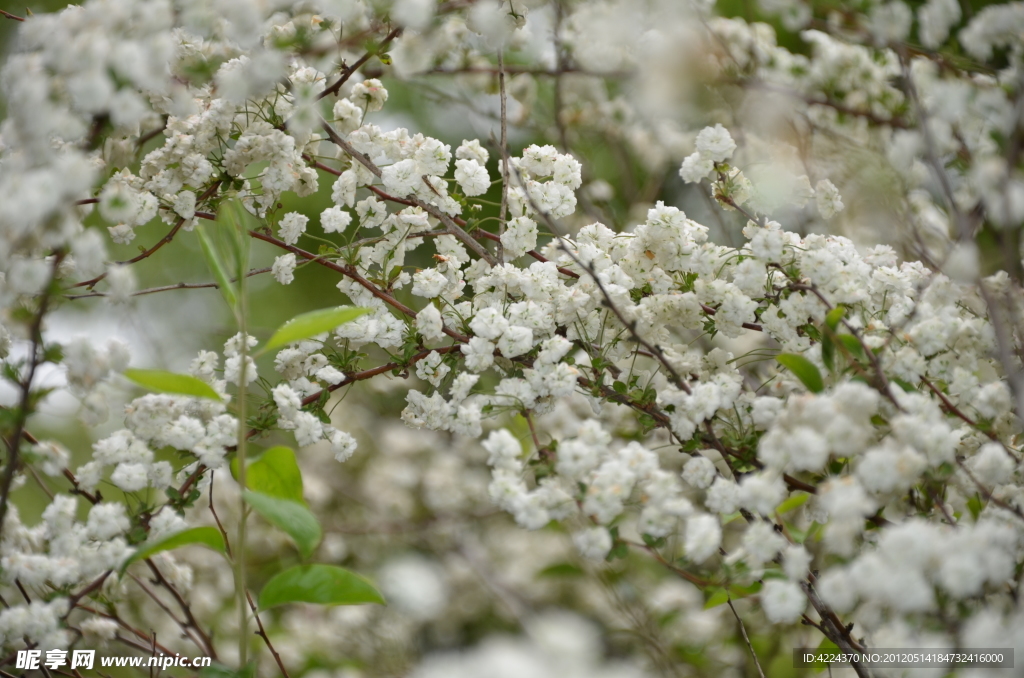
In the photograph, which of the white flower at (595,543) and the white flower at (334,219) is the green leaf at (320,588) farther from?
the white flower at (334,219)

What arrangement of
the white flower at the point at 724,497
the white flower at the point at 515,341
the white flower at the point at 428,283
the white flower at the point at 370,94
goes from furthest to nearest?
the white flower at the point at 370,94
the white flower at the point at 428,283
the white flower at the point at 515,341
the white flower at the point at 724,497

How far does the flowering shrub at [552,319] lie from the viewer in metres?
0.65

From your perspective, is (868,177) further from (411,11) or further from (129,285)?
(129,285)

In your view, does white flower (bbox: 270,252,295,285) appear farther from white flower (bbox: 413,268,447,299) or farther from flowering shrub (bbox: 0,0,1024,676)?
white flower (bbox: 413,268,447,299)

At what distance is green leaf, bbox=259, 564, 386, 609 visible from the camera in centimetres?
71

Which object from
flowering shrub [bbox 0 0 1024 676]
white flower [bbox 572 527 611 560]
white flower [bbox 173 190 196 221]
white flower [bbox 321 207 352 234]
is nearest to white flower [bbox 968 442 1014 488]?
flowering shrub [bbox 0 0 1024 676]

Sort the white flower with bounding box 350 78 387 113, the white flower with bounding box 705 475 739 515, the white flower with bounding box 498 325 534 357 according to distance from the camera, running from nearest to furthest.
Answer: the white flower with bounding box 705 475 739 515 < the white flower with bounding box 498 325 534 357 < the white flower with bounding box 350 78 387 113

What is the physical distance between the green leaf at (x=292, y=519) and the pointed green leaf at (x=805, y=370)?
50 centimetres

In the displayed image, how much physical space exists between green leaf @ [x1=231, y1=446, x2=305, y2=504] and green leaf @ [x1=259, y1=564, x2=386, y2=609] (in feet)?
0.25

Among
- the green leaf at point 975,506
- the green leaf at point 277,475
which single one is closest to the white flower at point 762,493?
the green leaf at point 975,506

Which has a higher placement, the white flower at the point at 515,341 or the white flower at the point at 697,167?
the white flower at the point at 697,167

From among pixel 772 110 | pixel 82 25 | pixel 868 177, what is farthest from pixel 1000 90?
pixel 82 25

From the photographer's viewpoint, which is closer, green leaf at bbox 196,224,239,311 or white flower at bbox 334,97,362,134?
green leaf at bbox 196,224,239,311

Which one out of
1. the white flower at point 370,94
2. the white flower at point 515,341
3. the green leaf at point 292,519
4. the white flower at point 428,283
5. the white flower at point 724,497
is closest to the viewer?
the green leaf at point 292,519
